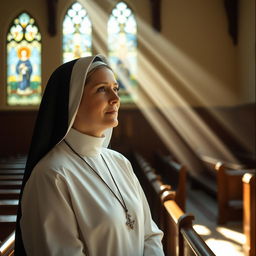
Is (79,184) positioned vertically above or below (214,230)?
above

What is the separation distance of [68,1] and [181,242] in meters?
10.1

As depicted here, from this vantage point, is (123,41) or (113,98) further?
(123,41)

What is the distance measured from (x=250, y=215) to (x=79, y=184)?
3.35m

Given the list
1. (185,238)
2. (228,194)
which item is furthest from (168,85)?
(185,238)

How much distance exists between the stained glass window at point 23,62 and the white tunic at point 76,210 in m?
9.91

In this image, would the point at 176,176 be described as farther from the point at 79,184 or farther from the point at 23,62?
the point at 23,62

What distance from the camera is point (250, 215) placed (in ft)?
13.2

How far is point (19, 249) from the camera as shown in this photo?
1.27m

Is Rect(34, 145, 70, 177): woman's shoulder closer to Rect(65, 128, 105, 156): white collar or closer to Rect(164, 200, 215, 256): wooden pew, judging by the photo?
Rect(65, 128, 105, 156): white collar

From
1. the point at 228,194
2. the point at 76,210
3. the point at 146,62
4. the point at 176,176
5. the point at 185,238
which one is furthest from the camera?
the point at 146,62

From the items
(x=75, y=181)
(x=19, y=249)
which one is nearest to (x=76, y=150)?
(x=75, y=181)

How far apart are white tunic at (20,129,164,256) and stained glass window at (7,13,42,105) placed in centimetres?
991

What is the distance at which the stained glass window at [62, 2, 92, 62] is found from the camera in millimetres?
10817

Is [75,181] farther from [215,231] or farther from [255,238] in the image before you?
[215,231]
